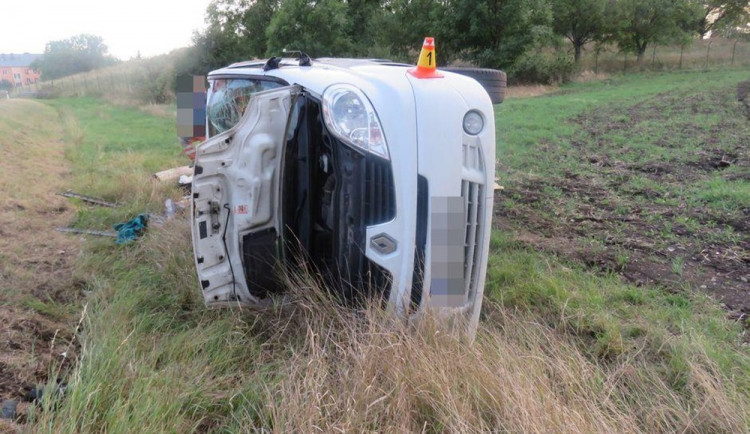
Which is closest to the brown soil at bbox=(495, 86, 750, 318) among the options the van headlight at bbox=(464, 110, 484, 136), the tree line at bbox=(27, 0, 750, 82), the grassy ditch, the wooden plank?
the grassy ditch

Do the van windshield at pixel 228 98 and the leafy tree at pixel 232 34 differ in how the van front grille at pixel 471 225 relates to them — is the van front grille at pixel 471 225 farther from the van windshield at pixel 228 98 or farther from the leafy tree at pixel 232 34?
the leafy tree at pixel 232 34

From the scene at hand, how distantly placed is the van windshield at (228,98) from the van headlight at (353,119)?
2.57 feet

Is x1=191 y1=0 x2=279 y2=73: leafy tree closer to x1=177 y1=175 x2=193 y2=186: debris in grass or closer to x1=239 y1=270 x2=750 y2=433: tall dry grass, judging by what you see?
x1=177 y1=175 x2=193 y2=186: debris in grass

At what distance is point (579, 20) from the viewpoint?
38.8m

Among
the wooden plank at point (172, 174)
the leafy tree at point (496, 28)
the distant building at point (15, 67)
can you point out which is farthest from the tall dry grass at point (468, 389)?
the distant building at point (15, 67)

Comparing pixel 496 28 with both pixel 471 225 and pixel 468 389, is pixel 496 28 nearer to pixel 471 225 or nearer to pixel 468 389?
pixel 471 225

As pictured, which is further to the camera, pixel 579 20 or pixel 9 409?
pixel 579 20

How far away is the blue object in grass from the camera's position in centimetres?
511

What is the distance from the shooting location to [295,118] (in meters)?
2.97

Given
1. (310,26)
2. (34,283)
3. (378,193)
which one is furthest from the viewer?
(310,26)

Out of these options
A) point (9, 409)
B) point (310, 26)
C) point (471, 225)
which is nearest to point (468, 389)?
point (471, 225)

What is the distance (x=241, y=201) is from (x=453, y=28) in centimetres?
3070

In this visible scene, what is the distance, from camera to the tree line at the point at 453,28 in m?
29.6

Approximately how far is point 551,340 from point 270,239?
5.46 ft
